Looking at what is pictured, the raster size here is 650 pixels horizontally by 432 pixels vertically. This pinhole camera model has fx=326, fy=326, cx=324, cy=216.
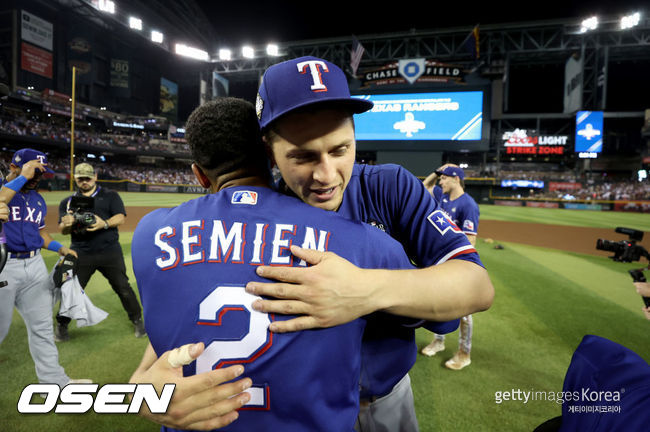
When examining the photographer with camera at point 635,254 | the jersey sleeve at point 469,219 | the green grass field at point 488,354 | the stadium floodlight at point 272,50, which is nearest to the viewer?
the photographer with camera at point 635,254

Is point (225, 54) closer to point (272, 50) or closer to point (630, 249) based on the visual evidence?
point (272, 50)

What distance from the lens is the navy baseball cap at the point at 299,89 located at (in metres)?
1.31

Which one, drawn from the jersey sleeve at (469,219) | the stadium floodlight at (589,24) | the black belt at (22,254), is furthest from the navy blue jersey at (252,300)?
the stadium floodlight at (589,24)

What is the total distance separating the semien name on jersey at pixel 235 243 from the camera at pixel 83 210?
4527 mm

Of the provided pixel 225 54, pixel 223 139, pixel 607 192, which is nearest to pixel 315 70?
pixel 223 139

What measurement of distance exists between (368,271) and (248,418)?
1.91 feet

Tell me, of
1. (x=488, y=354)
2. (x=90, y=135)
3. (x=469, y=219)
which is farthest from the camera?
(x=90, y=135)

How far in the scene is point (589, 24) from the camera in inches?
1206

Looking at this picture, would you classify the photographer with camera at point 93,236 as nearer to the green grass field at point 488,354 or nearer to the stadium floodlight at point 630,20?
the green grass field at point 488,354

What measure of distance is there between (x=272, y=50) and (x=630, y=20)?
3520cm

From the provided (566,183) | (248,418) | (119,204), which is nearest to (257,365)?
(248,418)

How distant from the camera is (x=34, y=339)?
347 cm

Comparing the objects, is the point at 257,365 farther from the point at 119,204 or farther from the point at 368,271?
the point at 119,204

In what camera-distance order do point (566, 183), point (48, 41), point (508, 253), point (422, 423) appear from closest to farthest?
1. point (422, 423)
2. point (508, 253)
3. point (566, 183)
4. point (48, 41)
